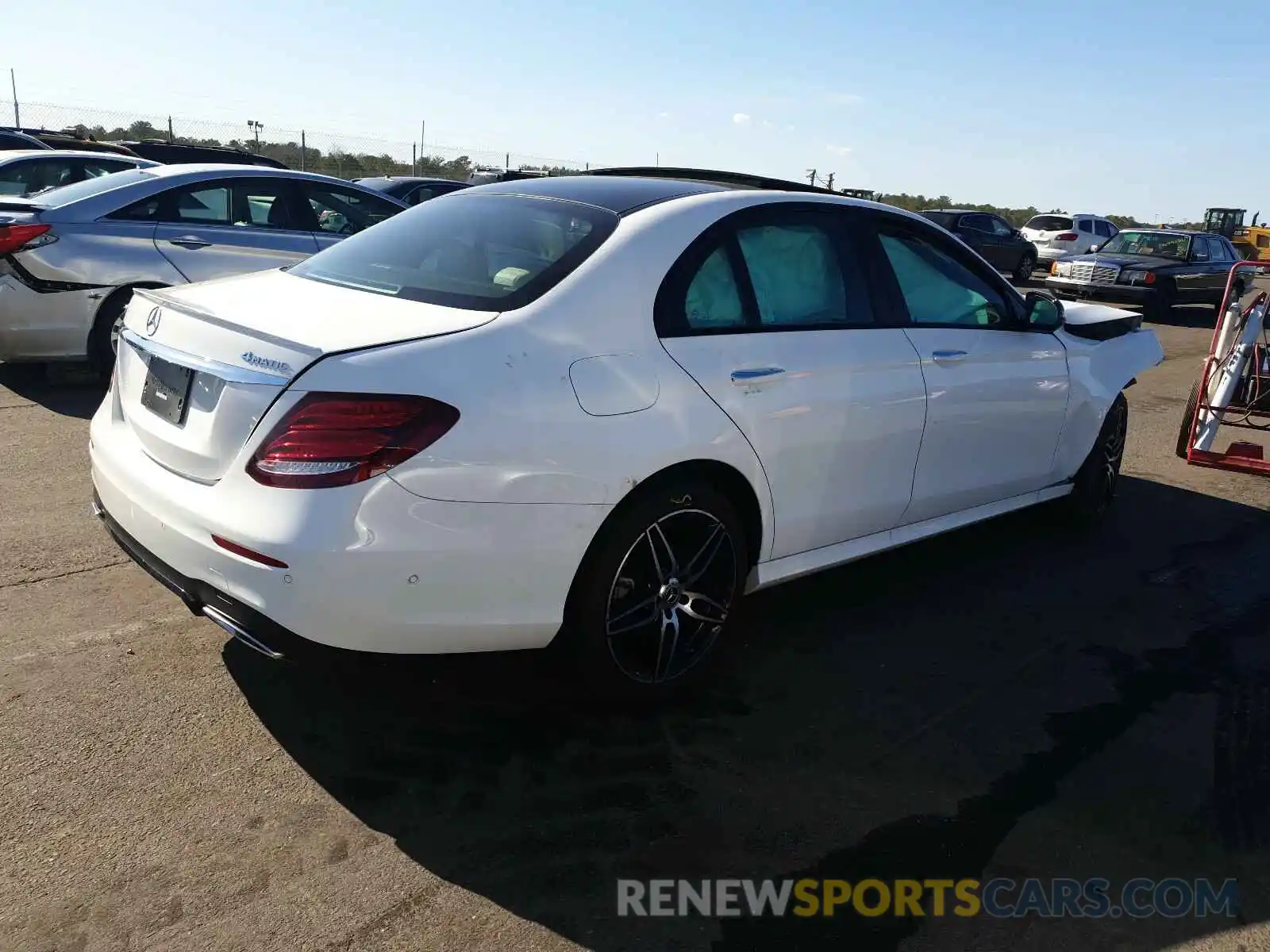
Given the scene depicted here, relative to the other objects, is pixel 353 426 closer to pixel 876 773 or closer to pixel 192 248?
pixel 876 773

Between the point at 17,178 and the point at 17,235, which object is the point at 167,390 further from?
the point at 17,178

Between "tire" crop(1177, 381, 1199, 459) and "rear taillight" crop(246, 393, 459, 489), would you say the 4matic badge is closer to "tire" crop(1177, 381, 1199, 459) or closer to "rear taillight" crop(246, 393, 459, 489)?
"rear taillight" crop(246, 393, 459, 489)

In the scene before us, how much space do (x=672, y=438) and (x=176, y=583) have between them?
4.92 feet

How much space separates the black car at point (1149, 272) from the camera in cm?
1830

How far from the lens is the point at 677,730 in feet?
11.2

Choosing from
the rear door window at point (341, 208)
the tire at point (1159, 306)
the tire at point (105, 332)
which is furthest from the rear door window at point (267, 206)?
the tire at point (1159, 306)

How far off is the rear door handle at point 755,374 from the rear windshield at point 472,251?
624 millimetres

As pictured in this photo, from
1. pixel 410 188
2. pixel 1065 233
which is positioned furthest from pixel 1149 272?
pixel 410 188

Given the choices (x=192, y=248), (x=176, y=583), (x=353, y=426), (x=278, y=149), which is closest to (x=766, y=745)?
(x=353, y=426)

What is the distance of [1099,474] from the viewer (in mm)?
5703

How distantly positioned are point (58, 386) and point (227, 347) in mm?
5528

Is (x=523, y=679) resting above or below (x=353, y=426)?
below

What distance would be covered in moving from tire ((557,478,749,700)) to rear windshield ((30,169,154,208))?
588cm

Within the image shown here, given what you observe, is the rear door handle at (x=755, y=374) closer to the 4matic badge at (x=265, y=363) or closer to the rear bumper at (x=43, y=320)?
the 4matic badge at (x=265, y=363)
